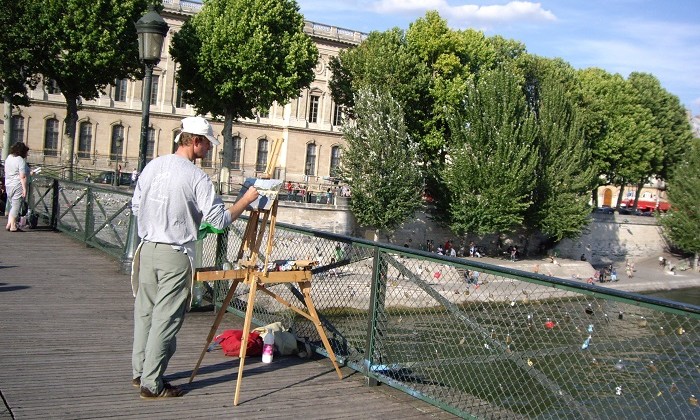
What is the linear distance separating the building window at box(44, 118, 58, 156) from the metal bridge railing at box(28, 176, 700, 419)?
54.0 meters

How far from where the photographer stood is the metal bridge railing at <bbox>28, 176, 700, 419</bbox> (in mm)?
5387

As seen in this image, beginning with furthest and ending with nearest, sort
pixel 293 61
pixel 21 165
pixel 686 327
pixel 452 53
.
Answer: pixel 452 53 → pixel 293 61 → pixel 21 165 → pixel 686 327

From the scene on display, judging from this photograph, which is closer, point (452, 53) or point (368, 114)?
point (368, 114)

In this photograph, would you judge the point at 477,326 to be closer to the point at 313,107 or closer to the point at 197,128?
the point at 197,128

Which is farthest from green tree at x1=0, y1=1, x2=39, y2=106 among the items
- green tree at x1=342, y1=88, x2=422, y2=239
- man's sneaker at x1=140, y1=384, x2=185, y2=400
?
man's sneaker at x1=140, y1=384, x2=185, y2=400

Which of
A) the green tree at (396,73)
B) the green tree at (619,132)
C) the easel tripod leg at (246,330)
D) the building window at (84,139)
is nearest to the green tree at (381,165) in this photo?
the green tree at (396,73)

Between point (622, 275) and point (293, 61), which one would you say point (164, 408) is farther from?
point (622, 275)

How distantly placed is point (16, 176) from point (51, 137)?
1783 inches

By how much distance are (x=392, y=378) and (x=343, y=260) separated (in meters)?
1.45

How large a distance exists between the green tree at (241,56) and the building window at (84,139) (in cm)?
1773

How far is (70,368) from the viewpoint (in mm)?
6383

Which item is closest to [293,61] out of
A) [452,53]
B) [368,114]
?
[368,114]

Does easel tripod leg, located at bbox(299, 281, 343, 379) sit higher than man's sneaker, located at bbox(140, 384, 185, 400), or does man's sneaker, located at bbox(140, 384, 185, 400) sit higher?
easel tripod leg, located at bbox(299, 281, 343, 379)

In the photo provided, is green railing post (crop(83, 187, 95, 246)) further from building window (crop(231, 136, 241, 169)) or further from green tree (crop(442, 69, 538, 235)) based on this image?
building window (crop(231, 136, 241, 169))
